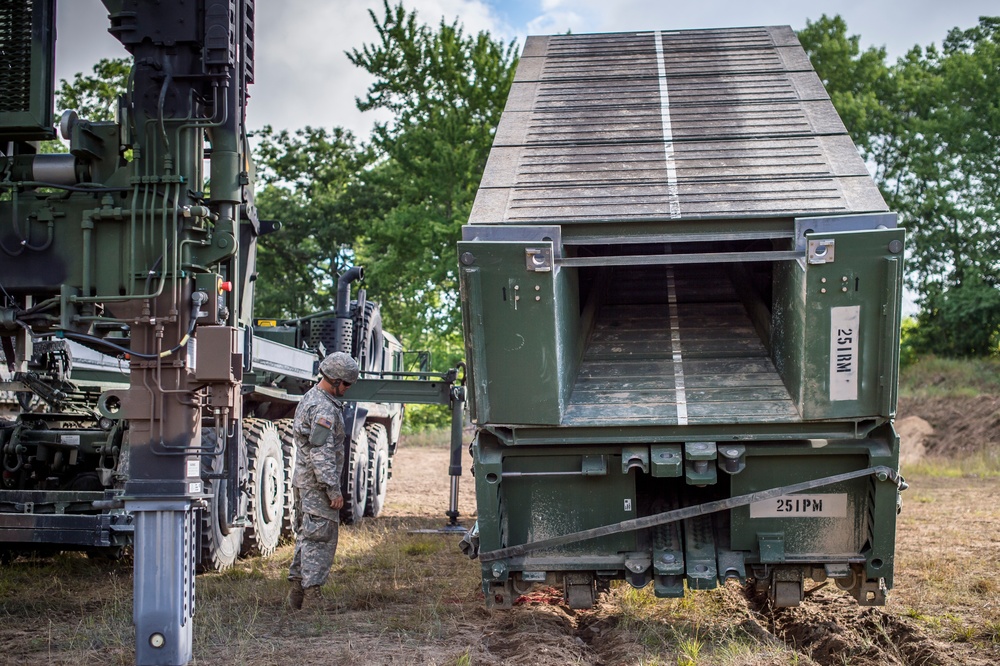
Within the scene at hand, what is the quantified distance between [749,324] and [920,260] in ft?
92.5

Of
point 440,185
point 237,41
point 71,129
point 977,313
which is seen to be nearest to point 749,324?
point 237,41

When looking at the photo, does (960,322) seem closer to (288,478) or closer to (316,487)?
(288,478)

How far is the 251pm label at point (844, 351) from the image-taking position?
585cm

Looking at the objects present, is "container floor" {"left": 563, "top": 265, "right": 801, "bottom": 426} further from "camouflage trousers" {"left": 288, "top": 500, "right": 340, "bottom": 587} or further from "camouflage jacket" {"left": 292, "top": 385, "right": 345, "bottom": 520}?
"camouflage trousers" {"left": 288, "top": 500, "right": 340, "bottom": 587}

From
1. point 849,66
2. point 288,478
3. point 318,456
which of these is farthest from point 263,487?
point 849,66

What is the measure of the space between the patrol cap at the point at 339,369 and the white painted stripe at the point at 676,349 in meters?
2.29

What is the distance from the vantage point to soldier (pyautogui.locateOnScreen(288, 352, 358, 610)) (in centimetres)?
763

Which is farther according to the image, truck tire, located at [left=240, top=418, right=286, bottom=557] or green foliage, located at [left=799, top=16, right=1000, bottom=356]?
green foliage, located at [left=799, top=16, right=1000, bottom=356]

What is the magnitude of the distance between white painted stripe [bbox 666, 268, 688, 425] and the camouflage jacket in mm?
2456

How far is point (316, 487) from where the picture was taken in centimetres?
769

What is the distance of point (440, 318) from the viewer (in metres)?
32.0

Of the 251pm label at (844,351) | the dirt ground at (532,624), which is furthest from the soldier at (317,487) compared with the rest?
the 251pm label at (844,351)

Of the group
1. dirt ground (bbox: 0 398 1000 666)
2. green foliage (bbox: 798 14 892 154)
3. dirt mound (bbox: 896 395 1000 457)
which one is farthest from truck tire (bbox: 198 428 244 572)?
green foliage (bbox: 798 14 892 154)

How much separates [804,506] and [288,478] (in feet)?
21.0
